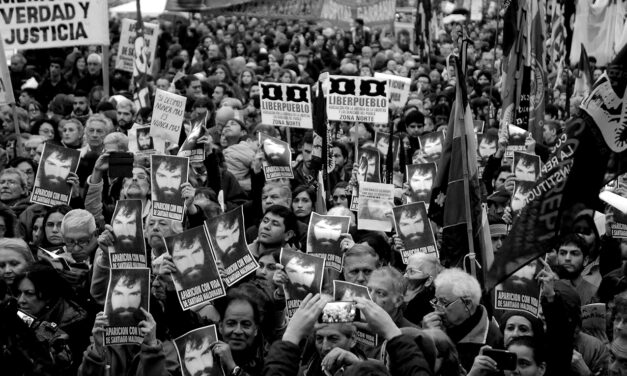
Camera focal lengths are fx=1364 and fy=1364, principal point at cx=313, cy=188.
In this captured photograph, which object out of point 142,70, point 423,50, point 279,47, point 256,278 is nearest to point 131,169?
point 256,278

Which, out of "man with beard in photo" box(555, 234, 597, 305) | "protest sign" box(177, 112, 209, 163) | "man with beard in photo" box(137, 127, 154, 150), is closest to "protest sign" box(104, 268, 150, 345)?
"man with beard in photo" box(555, 234, 597, 305)

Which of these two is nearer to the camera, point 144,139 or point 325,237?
point 325,237

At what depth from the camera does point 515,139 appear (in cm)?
1253

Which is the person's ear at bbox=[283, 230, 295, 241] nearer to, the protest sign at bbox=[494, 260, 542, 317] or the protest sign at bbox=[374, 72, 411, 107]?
the protest sign at bbox=[494, 260, 542, 317]

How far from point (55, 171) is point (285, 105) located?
2.96 metres

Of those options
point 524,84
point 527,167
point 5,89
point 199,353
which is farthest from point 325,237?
point 524,84

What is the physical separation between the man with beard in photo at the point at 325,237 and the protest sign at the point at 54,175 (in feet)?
7.72

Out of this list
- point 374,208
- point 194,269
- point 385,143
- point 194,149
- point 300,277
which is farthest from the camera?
point 385,143

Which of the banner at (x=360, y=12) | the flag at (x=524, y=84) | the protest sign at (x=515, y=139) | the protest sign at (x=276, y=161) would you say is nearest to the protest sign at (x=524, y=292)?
the protest sign at (x=276, y=161)

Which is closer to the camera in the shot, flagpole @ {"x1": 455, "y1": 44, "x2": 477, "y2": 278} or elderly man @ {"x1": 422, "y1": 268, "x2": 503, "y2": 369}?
elderly man @ {"x1": 422, "y1": 268, "x2": 503, "y2": 369}

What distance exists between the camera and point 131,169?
34.3 feet

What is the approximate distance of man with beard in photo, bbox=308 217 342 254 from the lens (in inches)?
354

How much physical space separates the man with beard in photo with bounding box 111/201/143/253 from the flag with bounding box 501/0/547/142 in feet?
20.2

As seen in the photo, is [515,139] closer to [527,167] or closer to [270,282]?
[527,167]
